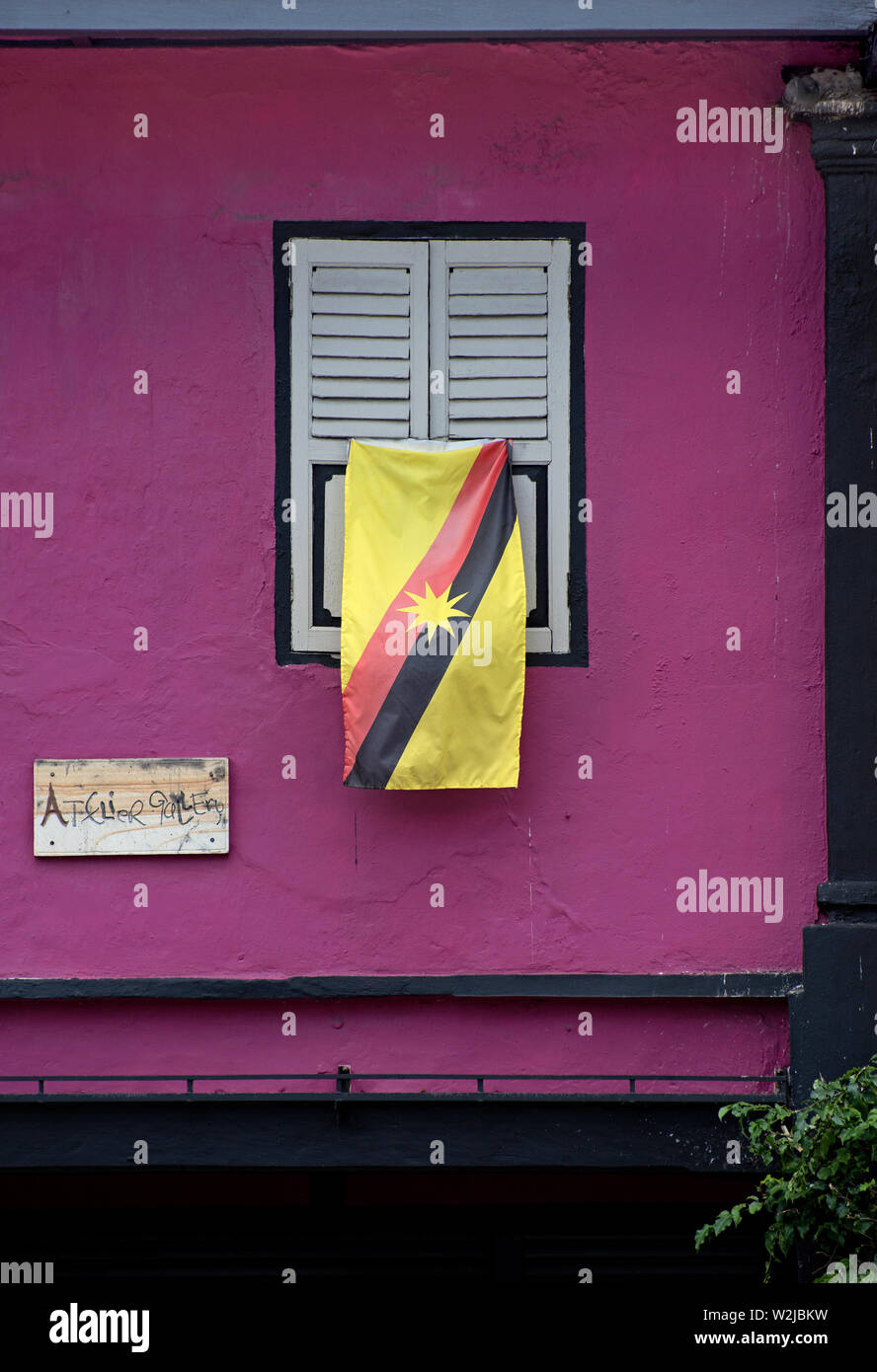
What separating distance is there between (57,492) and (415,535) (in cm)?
162

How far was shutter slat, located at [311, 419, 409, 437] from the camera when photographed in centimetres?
581

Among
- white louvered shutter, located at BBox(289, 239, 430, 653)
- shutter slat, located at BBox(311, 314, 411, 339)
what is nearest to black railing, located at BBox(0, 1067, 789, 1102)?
white louvered shutter, located at BBox(289, 239, 430, 653)

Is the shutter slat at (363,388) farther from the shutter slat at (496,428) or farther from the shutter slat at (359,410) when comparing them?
the shutter slat at (496,428)

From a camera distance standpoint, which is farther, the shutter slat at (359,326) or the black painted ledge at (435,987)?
the shutter slat at (359,326)

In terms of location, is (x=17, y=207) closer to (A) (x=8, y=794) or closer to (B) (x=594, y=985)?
(A) (x=8, y=794)

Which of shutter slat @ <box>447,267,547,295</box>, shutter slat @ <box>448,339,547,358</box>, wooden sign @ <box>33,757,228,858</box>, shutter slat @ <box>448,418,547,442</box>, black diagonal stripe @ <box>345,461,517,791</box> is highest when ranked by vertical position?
shutter slat @ <box>447,267,547,295</box>

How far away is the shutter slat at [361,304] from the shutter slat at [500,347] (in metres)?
0.29

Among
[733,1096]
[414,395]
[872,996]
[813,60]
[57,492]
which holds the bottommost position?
[733,1096]

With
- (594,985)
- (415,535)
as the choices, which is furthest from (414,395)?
(594,985)

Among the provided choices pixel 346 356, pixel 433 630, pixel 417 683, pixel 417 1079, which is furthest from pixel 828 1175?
pixel 346 356

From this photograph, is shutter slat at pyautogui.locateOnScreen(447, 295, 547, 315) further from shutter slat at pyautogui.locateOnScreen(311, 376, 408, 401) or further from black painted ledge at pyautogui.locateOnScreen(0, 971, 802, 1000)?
black painted ledge at pyautogui.locateOnScreen(0, 971, 802, 1000)

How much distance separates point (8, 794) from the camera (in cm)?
577

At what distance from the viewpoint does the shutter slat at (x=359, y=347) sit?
5816 mm

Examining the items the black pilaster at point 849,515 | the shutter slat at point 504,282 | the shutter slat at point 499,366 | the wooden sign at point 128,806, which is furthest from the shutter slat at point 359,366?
the black pilaster at point 849,515
